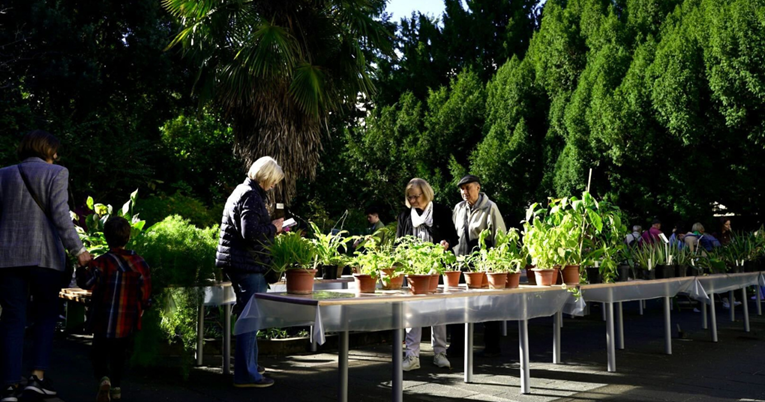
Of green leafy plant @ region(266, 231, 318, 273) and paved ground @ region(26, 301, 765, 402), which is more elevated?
green leafy plant @ region(266, 231, 318, 273)

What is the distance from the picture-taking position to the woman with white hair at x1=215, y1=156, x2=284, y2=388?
16.5ft

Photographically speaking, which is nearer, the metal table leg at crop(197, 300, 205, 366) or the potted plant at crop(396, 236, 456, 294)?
the potted plant at crop(396, 236, 456, 294)

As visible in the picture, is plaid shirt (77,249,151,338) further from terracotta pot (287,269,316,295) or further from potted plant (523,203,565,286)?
potted plant (523,203,565,286)

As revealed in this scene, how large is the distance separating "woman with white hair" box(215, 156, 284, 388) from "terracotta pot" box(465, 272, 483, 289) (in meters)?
1.41

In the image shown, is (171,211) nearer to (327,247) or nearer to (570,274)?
(327,247)

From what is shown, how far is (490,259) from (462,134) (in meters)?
17.7

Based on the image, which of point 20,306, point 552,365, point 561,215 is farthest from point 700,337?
point 20,306

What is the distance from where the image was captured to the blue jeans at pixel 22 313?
176 inches

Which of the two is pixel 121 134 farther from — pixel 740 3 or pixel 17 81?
pixel 740 3

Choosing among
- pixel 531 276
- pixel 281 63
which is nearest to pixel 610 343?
pixel 531 276

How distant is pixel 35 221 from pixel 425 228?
332 centimetres

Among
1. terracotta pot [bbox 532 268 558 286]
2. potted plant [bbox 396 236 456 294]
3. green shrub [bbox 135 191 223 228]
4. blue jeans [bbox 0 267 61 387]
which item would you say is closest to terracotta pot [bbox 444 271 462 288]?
potted plant [bbox 396 236 456 294]

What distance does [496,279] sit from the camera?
504cm

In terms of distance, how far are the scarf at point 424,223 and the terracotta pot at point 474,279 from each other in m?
1.51
